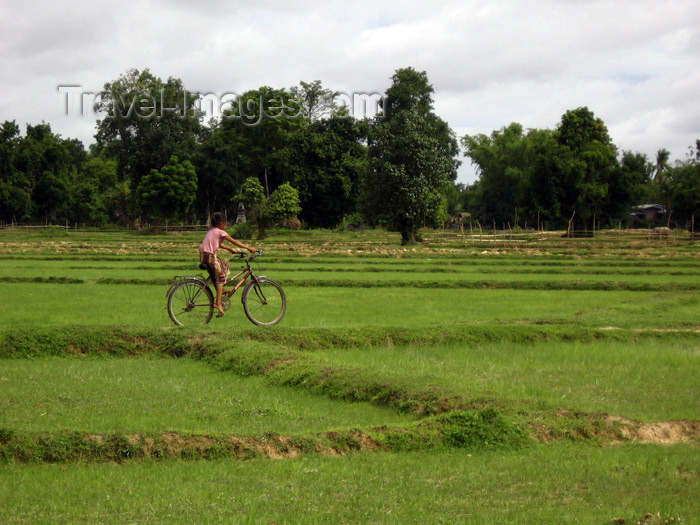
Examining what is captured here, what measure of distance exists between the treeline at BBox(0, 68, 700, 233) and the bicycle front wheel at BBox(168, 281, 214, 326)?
46.2m

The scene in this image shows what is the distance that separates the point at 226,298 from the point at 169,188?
5657cm

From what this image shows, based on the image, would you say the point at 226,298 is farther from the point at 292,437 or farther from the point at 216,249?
the point at 292,437

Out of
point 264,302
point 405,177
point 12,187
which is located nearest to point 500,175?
point 405,177

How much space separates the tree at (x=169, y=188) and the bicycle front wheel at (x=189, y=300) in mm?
55908

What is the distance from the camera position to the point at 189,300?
12008mm

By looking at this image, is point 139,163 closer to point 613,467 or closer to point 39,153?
point 39,153

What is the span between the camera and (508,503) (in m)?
4.90

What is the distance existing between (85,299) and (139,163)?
5898cm

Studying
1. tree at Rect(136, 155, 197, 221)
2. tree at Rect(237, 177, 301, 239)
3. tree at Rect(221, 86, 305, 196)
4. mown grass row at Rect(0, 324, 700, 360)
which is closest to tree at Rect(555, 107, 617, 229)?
tree at Rect(237, 177, 301, 239)

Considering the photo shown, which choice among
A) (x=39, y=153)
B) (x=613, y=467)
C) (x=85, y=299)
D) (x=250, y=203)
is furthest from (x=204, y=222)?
(x=613, y=467)

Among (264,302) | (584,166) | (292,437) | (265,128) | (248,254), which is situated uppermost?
(265,128)

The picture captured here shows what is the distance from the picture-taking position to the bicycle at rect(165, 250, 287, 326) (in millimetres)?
11938

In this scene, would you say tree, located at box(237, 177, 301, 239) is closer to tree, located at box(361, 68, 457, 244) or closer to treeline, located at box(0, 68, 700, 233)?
treeline, located at box(0, 68, 700, 233)

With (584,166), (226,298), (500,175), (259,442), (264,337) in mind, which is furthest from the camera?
(500,175)
